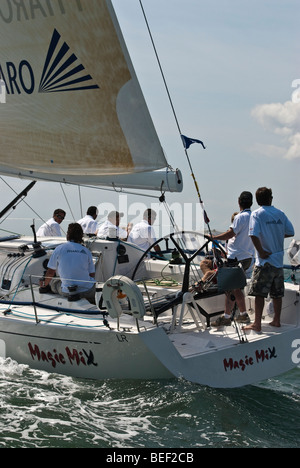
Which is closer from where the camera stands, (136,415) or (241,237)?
(136,415)

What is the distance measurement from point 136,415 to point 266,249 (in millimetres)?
2134

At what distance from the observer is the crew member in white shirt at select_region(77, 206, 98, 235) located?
32.3ft

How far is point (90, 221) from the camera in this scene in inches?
390

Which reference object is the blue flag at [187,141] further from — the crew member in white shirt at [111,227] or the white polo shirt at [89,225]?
the white polo shirt at [89,225]

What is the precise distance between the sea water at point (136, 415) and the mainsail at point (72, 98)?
2392 mm

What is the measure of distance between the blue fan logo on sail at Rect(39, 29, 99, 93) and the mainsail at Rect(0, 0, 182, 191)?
1 cm

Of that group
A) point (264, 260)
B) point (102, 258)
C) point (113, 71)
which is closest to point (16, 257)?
point (102, 258)

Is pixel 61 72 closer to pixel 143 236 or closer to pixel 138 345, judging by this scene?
pixel 143 236

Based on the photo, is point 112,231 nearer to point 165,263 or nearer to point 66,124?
point 165,263

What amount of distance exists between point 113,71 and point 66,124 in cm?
87

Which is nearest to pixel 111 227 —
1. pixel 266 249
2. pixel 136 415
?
pixel 266 249

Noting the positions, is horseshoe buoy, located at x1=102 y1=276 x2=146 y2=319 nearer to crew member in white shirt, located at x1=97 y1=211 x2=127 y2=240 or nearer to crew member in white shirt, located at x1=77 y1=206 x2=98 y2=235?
crew member in white shirt, located at x1=97 y1=211 x2=127 y2=240

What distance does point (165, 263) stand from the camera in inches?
351

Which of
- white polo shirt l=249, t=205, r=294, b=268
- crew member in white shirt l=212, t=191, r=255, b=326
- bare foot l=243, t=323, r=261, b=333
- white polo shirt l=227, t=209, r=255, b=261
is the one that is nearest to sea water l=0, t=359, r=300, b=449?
bare foot l=243, t=323, r=261, b=333
